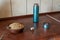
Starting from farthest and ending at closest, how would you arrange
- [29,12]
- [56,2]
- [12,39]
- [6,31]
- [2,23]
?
[56,2]
[29,12]
[2,23]
[6,31]
[12,39]

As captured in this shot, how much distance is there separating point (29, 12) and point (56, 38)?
60 centimetres

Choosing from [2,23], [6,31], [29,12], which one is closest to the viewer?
[6,31]

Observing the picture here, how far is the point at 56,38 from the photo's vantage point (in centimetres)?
120

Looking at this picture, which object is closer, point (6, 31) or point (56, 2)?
point (6, 31)

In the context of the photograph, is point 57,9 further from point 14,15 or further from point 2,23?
point 2,23

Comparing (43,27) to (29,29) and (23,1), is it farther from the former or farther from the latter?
(23,1)

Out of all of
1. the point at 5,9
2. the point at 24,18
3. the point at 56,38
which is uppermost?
the point at 5,9

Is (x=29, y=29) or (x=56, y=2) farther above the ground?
(x=56, y=2)

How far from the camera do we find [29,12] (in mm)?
1693

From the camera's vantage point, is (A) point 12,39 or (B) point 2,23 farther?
(B) point 2,23

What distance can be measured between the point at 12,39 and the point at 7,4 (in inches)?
22.6

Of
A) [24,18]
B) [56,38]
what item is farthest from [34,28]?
[24,18]

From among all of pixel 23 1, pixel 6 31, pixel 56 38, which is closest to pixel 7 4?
pixel 23 1

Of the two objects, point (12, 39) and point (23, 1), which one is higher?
point (23, 1)
